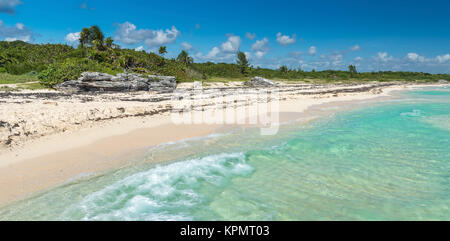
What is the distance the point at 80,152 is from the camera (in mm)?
8281

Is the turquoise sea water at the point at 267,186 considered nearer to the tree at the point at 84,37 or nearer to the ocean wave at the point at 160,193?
the ocean wave at the point at 160,193

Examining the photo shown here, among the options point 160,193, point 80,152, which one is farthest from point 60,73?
point 160,193

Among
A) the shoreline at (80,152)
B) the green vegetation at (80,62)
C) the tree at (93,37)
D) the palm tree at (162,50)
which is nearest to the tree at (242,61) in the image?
the green vegetation at (80,62)

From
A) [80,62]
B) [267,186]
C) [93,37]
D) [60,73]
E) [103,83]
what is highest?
[93,37]

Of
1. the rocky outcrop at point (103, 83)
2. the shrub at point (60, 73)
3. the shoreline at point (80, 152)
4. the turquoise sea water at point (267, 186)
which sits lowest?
the turquoise sea water at point (267, 186)

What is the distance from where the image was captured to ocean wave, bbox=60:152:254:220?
5176 mm

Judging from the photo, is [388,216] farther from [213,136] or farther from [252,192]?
[213,136]

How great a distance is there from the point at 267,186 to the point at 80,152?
623 centimetres

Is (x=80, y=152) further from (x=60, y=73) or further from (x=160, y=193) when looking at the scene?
(x=60, y=73)

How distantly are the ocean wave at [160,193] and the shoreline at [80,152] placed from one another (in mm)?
1295

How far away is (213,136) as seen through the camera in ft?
Result: 36.3

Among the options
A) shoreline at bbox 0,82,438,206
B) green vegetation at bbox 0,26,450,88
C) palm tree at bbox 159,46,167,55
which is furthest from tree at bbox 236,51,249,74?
shoreline at bbox 0,82,438,206

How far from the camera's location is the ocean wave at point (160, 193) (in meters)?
5.18
